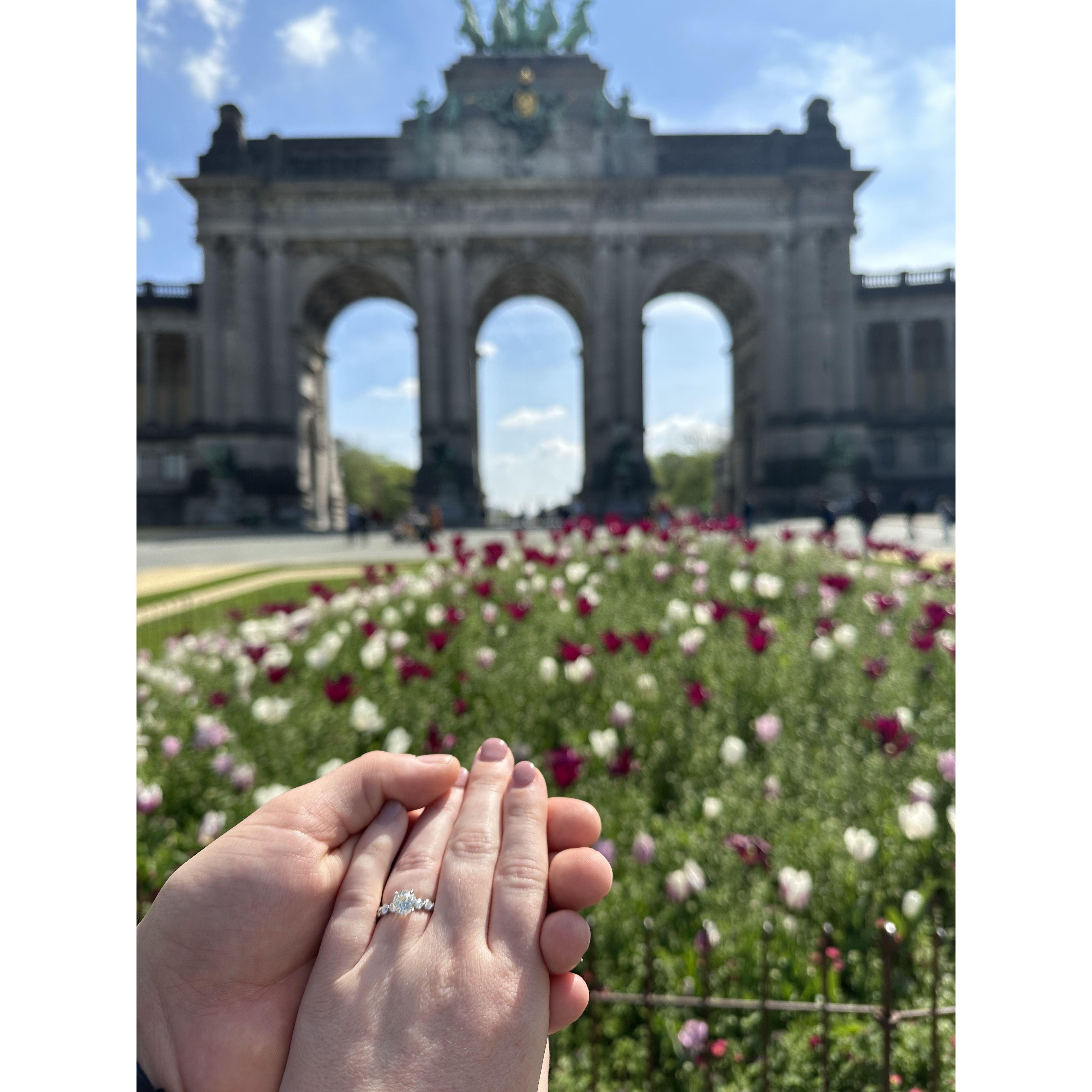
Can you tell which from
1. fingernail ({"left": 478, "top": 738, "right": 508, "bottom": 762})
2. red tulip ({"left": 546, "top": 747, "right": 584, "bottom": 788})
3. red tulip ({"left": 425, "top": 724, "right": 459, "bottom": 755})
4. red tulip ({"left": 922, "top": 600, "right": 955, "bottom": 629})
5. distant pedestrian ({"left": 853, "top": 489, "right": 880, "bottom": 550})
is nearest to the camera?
fingernail ({"left": 478, "top": 738, "right": 508, "bottom": 762})

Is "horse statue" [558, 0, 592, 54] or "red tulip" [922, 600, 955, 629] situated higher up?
"horse statue" [558, 0, 592, 54]

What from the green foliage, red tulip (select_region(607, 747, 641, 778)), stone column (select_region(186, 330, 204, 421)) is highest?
Answer: stone column (select_region(186, 330, 204, 421))

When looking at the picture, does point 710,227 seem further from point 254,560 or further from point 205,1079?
point 205,1079

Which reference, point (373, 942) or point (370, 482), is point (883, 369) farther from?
point (370, 482)

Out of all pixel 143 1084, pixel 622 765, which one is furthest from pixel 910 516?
pixel 143 1084

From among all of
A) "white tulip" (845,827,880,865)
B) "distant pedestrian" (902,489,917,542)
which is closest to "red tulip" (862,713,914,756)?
"white tulip" (845,827,880,865)

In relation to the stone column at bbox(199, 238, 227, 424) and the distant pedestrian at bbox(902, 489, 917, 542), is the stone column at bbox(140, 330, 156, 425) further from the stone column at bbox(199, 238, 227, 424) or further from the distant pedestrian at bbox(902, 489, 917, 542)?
the distant pedestrian at bbox(902, 489, 917, 542)
